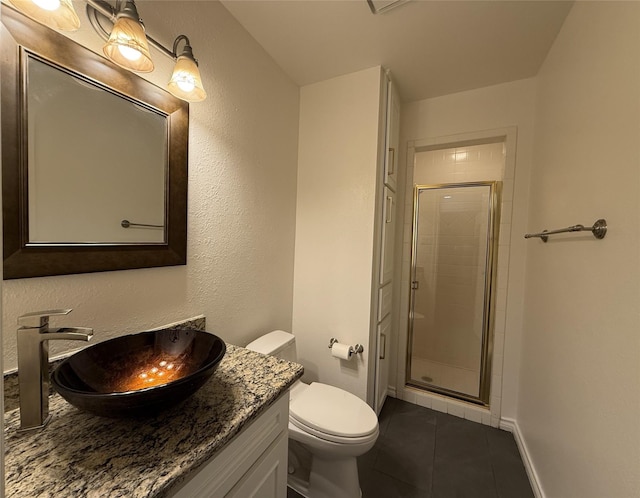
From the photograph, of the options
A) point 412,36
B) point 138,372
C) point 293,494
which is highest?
point 412,36

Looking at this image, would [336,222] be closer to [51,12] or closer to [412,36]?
[412,36]

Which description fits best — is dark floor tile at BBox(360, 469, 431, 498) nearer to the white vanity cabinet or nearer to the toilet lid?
the toilet lid

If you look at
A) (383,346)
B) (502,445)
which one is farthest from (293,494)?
(502,445)

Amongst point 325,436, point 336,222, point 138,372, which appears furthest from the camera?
point 336,222

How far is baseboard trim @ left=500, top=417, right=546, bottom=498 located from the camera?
138 centimetres

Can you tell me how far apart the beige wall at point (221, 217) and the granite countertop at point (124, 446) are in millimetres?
283

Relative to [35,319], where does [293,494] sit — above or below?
below

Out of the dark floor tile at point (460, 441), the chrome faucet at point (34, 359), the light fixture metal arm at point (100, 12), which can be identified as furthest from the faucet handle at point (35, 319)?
the dark floor tile at point (460, 441)

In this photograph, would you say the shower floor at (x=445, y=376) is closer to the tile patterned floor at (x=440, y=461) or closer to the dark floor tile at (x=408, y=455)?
the tile patterned floor at (x=440, y=461)

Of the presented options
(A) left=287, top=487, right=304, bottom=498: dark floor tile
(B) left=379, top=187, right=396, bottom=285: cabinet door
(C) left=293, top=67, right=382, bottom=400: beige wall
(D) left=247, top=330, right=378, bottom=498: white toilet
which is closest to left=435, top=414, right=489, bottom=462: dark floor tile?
(C) left=293, top=67, right=382, bottom=400: beige wall

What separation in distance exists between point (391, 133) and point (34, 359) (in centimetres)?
198

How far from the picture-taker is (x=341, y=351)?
5.57 feet

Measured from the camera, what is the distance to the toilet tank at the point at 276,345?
145cm

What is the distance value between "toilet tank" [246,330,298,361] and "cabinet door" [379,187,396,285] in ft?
2.36
